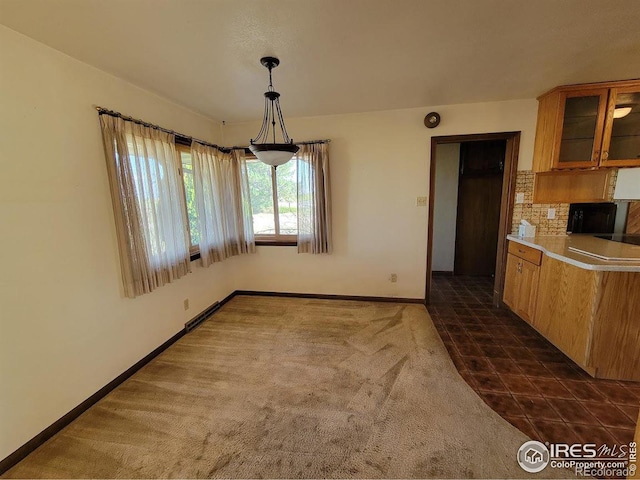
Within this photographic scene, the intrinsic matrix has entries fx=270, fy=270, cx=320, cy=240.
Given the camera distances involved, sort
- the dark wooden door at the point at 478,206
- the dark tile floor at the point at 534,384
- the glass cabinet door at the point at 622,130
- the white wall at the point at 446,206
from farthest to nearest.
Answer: the white wall at the point at 446,206 < the dark wooden door at the point at 478,206 < the glass cabinet door at the point at 622,130 < the dark tile floor at the point at 534,384

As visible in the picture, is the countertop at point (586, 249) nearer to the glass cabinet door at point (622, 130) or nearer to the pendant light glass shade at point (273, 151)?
the glass cabinet door at point (622, 130)

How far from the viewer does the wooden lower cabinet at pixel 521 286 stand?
266 centimetres

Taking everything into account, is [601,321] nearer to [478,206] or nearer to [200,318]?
[478,206]

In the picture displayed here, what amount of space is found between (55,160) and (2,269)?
735 millimetres

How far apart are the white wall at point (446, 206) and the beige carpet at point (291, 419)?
228 centimetres

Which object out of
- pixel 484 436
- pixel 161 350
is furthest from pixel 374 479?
pixel 161 350

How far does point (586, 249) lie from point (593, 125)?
1.26 m

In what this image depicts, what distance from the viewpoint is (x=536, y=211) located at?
307 cm

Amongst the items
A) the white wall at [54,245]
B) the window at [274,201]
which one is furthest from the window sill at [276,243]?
the white wall at [54,245]

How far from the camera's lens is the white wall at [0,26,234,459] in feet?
5.04

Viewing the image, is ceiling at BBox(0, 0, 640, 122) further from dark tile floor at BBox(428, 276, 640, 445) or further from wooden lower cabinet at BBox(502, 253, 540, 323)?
dark tile floor at BBox(428, 276, 640, 445)

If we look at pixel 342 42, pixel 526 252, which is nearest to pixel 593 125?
pixel 526 252

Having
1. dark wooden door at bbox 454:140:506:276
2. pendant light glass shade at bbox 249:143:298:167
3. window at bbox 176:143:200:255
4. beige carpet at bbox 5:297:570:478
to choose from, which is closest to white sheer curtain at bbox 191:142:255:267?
window at bbox 176:143:200:255

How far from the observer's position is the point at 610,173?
2.84 meters
